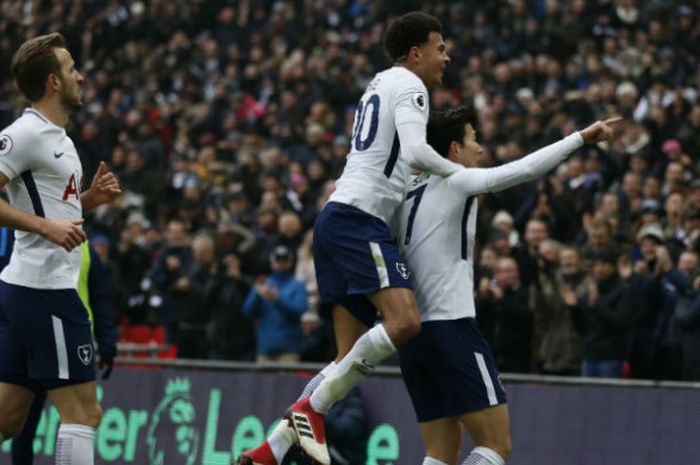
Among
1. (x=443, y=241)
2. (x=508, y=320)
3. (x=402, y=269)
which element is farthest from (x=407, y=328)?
(x=508, y=320)

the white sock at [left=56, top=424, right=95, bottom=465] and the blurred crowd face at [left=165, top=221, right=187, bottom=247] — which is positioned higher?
the blurred crowd face at [left=165, top=221, right=187, bottom=247]

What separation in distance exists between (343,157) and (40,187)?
36.8 ft

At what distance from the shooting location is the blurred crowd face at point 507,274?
13.2m

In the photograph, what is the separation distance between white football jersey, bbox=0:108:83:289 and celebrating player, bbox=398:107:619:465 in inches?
71.4

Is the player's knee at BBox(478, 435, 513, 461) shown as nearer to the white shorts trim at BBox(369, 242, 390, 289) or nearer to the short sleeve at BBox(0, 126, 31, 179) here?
the white shorts trim at BBox(369, 242, 390, 289)

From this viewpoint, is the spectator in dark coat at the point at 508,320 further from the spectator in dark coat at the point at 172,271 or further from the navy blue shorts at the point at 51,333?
the navy blue shorts at the point at 51,333

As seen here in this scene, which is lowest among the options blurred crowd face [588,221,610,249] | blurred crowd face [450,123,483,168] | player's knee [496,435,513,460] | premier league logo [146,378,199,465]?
premier league logo [146,378,199,465]

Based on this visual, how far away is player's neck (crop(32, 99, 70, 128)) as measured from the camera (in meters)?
7.85

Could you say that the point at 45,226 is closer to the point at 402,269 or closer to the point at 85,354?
the point at 85,354

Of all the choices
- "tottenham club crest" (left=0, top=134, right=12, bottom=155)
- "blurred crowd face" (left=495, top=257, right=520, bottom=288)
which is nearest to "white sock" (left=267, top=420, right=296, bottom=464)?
"tottenham club crest" (left=0, top=134, right=12, bottom=155)

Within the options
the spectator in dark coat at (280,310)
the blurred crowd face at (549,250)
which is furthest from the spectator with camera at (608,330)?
the spectator in dark coat at (280,310)

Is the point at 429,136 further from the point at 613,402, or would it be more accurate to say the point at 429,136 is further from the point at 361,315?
the point at 613,402

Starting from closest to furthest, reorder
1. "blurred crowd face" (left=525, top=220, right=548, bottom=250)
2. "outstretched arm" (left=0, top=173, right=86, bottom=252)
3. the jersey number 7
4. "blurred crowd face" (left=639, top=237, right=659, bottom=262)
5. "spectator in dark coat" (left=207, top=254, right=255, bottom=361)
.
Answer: "outstretched arm" (left=0, top=173, right=86, bottom=252), the jersey number 7, "blurred crowd face" (left=639, top=237, right=659, bottom=262), "blurred crowd face" (left=525, top=220, right=548, bottom=250), "spectator in dark coat" (left=207, top=254, right=255, bottom=361)

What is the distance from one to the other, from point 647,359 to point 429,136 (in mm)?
5410
